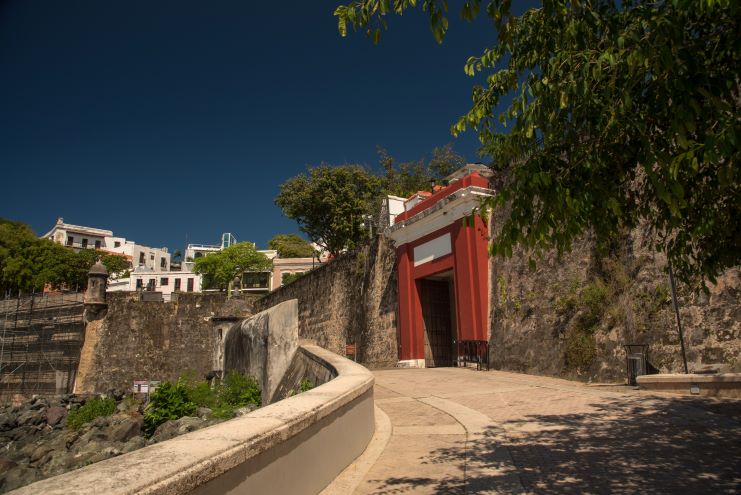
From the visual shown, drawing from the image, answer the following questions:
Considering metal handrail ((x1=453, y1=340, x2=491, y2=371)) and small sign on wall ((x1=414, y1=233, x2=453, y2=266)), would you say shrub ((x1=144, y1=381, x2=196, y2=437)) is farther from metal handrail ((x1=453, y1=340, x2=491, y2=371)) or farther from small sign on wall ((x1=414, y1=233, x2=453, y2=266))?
small sign on wall ((x1=414, y1=233, x2=453, y2=266))

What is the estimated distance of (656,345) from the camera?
9.93 m

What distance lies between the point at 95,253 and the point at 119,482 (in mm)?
60162

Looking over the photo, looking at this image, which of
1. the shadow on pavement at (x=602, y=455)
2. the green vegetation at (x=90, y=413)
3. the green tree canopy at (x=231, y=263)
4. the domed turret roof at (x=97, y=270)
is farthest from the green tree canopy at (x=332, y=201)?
the shadow on pavement at (x=602, y=455)

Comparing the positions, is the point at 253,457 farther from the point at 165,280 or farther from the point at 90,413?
the point at 165,280

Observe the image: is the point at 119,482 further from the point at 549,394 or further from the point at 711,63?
the point at 549,394

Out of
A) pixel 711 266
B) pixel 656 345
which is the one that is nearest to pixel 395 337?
pixel 656 345

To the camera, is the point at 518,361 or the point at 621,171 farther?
the point at 518,361

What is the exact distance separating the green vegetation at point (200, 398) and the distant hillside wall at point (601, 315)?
24.5 feet

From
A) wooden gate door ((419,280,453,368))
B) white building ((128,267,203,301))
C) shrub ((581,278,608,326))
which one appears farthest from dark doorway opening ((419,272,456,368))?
white building ((128,267,203,301))

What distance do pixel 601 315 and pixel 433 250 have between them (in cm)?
669

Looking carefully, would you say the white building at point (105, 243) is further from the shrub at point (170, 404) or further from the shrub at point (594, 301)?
the shrub at point (594, 301)

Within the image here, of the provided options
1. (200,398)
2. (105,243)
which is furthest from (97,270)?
(105,243)

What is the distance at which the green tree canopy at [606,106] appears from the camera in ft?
8.32

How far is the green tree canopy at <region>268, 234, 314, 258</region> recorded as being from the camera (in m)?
64.2
